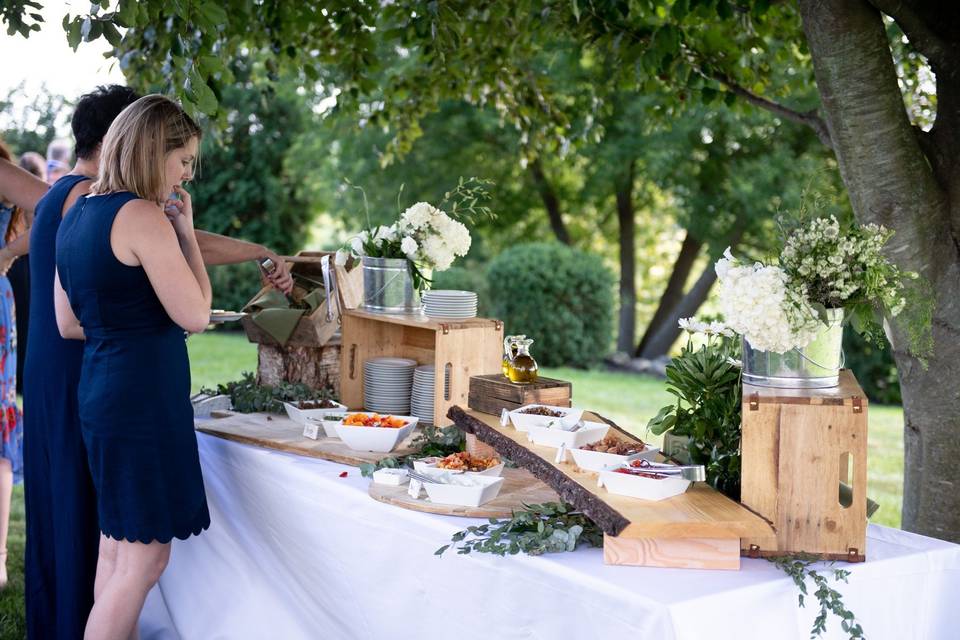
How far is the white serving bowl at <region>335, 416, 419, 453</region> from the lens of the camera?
277 cm

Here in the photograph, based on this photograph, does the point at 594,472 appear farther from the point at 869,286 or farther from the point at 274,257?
the point at 274,257

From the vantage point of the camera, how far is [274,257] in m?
3.37

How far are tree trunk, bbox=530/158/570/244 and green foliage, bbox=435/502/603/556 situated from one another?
1091 centimetres

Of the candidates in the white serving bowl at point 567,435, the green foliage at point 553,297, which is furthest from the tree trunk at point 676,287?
the white serving bowl at point 567,435

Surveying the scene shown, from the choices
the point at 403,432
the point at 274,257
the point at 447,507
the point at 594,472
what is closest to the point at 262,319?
the point at 274,257

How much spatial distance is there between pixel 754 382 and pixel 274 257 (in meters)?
1.87

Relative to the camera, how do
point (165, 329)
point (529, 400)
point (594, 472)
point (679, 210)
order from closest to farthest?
point (594, 472) → point (165, 329) → point (529, 400) → point (679, 210)

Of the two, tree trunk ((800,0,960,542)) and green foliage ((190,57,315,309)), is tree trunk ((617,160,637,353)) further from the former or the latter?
tree trunk ((800,0,960,542))

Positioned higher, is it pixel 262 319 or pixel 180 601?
pixel 262 319

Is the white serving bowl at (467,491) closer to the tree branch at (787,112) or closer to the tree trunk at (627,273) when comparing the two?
the tree branch at (787,112)

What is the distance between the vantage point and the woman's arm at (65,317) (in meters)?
2.55

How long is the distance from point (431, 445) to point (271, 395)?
0.93 m

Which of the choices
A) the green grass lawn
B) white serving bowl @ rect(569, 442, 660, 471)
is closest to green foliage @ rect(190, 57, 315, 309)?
the green grass lawn

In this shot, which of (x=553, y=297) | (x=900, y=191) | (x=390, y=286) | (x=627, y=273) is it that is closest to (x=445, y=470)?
(x=390, y=286)
